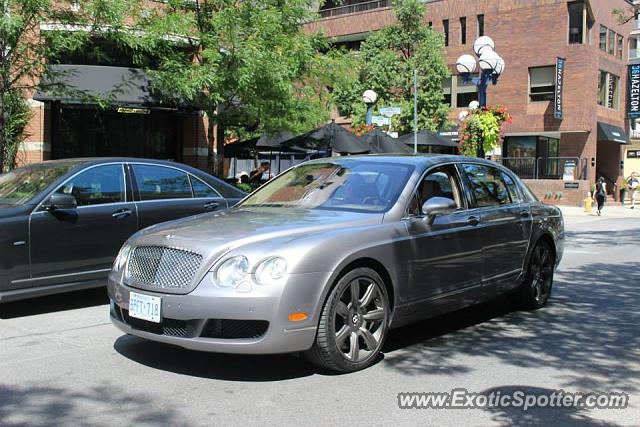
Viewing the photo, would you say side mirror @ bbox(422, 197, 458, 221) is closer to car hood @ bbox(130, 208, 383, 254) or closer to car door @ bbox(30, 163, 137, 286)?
car hood @ bbox(130, 208, 383, 254)

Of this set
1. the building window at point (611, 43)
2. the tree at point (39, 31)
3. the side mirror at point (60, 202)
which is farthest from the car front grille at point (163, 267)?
the building window at point (611, 43)

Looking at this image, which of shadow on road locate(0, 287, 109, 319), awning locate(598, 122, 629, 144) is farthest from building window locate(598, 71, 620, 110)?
shadow on road locate(0, 287, 109, 319)

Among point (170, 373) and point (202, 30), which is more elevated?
point (202, 30)

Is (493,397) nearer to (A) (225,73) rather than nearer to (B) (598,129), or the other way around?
(A) (225,73)

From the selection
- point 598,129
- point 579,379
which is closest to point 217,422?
point 579,379

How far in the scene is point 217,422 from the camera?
3875 millimetres

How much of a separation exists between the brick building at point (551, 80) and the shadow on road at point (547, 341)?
2958 centimetres

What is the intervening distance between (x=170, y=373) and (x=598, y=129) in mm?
37234

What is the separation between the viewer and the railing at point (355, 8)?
4472cm

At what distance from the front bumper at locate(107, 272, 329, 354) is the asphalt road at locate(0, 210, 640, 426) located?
321mm

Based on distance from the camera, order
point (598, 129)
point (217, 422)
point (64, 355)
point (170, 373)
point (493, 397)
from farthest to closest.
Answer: point (598, 129) < point (64, 355) < point (170, 373) < point (493, 397) < point (217, 422)

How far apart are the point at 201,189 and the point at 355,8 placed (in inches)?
1585

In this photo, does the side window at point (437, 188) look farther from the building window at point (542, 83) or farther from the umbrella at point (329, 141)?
the building window at point (542, 83)

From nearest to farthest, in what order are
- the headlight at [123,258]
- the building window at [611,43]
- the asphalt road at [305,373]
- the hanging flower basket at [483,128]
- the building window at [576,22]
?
1. the asphalt road at [305,373]
2. the headlight at [123,258]
3. the hanging flower basket at [483,128]
4. the building window at [576,22]
5. the building window at [611,43]
